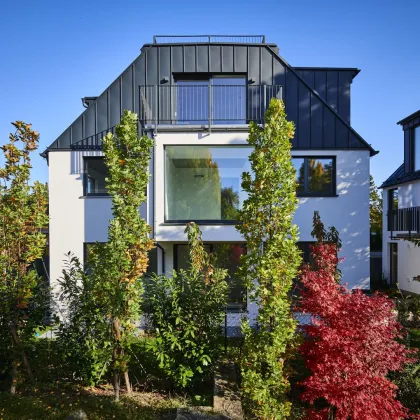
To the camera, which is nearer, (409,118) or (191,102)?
(191,102)

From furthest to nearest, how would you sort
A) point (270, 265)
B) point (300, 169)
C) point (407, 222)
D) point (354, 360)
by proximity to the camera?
1. point (407, 222)
2. point (300, 169)
3. point (270, 265)
4. point (354, 360)

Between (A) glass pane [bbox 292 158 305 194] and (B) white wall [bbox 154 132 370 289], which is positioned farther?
(A) glass pane [bbox 292 158 305 194]

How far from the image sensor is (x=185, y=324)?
682 centimetres

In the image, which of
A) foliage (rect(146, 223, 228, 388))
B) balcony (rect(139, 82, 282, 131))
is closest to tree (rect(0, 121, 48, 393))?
foliage (rect(146, 223, 228, 388))

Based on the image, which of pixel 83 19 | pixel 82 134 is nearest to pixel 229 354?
pixel 82 134

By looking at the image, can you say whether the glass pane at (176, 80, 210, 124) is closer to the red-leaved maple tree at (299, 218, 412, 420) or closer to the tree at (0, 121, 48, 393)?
the tree at (0, 121, 48, 393)

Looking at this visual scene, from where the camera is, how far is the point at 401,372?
6.66m

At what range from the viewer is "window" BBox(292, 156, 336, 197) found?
11.7 metres

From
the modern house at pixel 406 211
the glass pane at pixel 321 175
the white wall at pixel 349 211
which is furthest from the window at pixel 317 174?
the modern house at pixel 406 211

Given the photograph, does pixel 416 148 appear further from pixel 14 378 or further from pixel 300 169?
pixel 14 378

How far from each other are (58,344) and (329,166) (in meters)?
9.51

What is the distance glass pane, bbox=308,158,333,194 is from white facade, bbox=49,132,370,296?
255mm

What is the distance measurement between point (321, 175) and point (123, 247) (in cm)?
784

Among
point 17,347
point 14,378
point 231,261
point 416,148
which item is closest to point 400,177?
point 416,148
